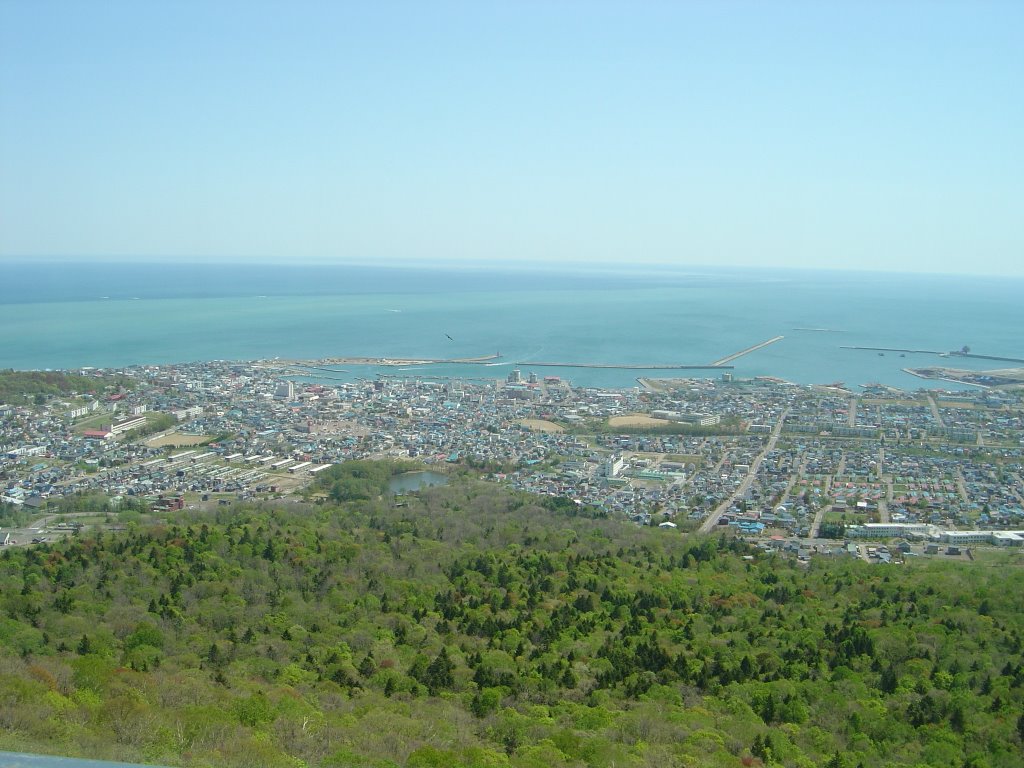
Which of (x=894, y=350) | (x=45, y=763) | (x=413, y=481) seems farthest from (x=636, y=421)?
(x=45, y=763)

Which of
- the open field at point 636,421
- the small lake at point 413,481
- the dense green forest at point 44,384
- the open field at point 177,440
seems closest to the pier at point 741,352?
the open field at point 636,421

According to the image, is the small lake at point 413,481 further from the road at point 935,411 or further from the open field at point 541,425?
the road at point 935,411

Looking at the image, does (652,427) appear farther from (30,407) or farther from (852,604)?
(30,407)

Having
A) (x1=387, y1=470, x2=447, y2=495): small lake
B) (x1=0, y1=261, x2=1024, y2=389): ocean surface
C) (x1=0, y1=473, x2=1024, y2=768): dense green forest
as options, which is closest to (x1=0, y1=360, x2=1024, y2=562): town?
(x1=387, y1=470, x2=447, y2=495): small lake

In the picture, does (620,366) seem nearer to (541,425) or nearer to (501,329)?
(541,425)

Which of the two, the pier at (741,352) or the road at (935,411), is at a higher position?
the pier at (741,352)

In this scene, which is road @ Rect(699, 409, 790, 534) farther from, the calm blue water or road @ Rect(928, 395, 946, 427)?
the calm blue water
